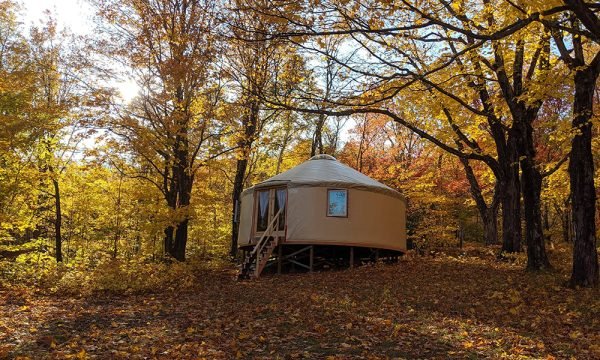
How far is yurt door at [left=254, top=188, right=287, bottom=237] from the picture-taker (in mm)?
13234

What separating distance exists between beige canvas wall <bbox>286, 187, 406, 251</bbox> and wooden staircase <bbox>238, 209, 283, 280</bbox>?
478mm

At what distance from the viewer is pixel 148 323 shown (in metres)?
5.96

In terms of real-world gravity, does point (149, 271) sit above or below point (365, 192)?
below

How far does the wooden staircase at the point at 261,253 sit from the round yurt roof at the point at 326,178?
97cm

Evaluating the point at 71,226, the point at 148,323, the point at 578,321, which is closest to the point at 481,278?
the point at 578,321

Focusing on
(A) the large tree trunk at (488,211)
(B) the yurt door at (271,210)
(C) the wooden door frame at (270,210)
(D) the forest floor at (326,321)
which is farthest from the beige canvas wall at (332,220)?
(A) the large tree trunk at (488,211)

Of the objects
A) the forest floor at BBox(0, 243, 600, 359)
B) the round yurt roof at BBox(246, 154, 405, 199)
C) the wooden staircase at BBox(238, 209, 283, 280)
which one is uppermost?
the round yurt roof at BBox(246, 154, 405, 199)

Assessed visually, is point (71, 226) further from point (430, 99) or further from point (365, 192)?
point (430, 99)

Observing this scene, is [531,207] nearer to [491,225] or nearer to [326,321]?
[326,321]

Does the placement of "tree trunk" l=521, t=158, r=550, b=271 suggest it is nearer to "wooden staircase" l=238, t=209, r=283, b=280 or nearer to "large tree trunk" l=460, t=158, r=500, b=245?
"wooden staircase" l=238, t=209, r=283, b=280

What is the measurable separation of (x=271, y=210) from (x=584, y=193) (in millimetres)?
8061

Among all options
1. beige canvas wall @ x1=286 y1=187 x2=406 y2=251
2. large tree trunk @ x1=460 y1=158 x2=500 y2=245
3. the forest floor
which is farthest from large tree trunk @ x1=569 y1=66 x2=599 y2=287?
large tree trunk @ x1=460 y1=158 x2=500 y2=245

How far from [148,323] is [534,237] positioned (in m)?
7.33

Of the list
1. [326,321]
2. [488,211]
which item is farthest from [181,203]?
[488,211]
